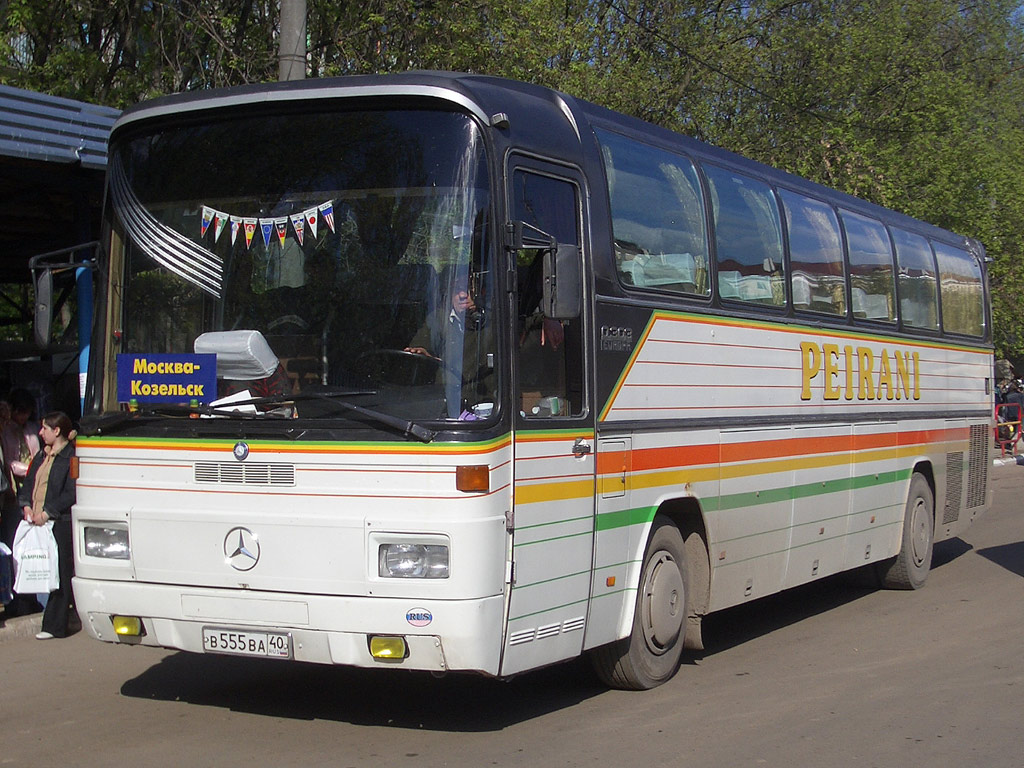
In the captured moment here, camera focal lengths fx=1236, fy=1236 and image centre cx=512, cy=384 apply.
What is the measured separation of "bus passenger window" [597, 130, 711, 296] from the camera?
296 inches

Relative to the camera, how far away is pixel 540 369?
657cm

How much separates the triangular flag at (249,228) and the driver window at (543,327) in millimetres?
1375

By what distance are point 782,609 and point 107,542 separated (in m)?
6.63

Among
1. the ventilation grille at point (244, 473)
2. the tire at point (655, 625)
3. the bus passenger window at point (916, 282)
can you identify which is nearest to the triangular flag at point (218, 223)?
the ventilation grille at point (244, 473)

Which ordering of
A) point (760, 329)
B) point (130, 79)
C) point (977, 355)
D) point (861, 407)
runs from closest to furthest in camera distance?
point (760, 329)
point (861, 407)
point (977, 355)
point (130, 79)

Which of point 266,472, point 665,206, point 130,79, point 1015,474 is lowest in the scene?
point 1015,474

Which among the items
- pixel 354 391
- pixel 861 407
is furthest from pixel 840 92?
pixel 354 391

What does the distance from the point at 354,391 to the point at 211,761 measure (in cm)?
194

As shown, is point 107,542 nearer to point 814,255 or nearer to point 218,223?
point 218,223

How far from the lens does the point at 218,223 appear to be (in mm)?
6586

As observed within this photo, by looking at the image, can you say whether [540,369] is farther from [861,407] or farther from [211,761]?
[861,407]

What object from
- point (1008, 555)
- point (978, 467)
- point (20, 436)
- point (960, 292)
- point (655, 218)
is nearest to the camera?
point (655, 218)

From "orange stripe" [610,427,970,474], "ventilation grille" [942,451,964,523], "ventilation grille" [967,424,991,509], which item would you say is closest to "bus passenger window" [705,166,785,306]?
"orange stripe" [610,427,970,474]

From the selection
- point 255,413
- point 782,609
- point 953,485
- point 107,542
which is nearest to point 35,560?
point 107,542
